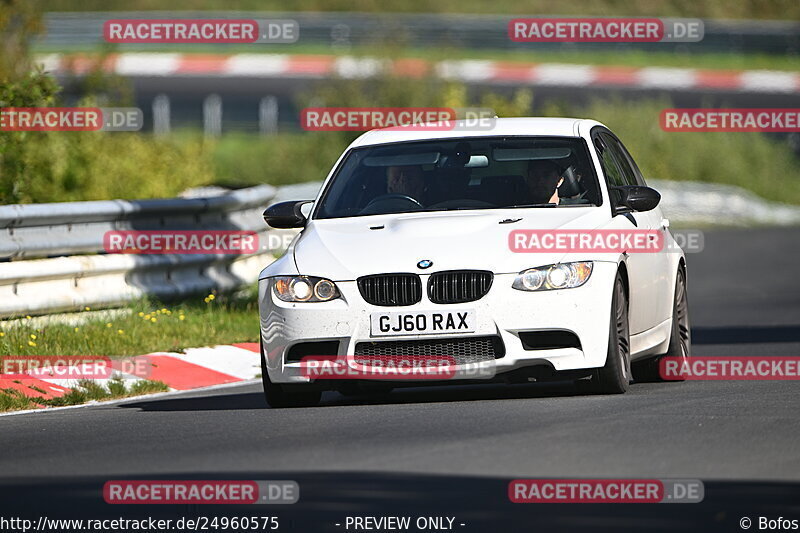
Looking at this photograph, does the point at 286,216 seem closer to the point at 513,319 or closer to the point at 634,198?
the point at 513,319

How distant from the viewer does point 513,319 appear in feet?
31.5

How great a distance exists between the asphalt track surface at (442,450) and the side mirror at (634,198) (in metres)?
1.10

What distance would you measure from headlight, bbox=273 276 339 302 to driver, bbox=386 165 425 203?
43.6 inches

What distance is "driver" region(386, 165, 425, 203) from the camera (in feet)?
35.4

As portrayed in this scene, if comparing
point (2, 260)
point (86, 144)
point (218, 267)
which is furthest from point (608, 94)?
point (2, 260)

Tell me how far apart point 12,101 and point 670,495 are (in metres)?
10.8

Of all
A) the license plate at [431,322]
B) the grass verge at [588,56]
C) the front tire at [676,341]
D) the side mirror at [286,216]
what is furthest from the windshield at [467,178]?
the grass verge at [588,56]

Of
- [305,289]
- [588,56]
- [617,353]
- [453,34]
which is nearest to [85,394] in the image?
[305,289]

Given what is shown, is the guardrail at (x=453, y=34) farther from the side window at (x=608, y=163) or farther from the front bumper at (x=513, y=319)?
the front bumper at (x=513, y=319)

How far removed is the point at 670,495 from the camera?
6.71 m

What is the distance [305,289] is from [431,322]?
2.61ft

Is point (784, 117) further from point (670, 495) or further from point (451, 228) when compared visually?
point (670, 495)

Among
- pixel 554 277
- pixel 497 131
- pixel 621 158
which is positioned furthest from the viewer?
pixel 621 158

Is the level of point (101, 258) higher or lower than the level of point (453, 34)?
lower
